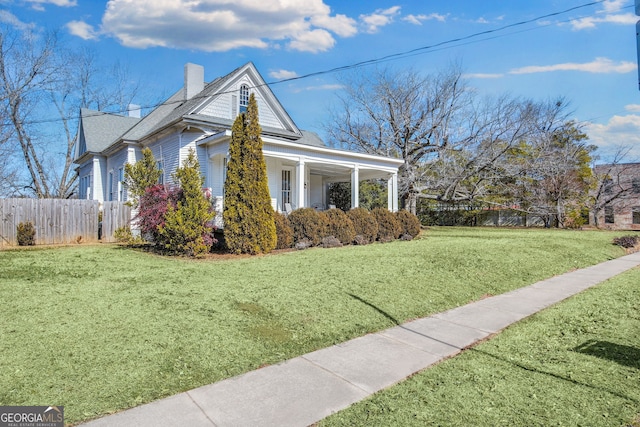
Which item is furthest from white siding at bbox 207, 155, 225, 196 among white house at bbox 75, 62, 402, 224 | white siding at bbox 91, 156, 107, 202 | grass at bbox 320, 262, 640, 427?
grass at bbox 320, 262, 640, 427

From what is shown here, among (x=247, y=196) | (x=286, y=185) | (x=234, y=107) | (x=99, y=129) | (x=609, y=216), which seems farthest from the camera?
(x=609, y=216)

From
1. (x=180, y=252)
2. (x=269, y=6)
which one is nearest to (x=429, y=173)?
(x=269, y=6)

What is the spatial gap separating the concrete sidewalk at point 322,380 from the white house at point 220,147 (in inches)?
363

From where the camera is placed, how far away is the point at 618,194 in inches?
1008

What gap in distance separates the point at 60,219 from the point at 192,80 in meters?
8.40

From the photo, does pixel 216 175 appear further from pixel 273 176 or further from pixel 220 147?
pixel 273 176

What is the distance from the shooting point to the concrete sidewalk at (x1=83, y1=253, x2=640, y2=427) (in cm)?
281

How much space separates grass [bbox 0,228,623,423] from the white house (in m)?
5.36

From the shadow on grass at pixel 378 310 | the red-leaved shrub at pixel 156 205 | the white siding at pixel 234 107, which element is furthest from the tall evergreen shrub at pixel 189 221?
the white siding at pixel 234 107

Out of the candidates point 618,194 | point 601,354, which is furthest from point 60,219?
point 618,194

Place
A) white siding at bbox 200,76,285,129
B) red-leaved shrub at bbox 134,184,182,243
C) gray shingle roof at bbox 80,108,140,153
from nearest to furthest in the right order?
red-leaved shrub at bbox 134,184,182,243 < white siding at bbox 200,76,285,129 < gray shingle roof at bbox 80,108,140,153

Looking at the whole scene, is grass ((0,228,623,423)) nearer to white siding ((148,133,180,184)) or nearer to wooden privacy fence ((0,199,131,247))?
wooden privacy fence ((0,199,131,247))

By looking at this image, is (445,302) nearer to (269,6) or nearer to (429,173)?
Result: (269,6)

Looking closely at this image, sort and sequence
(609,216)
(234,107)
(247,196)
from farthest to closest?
1. (609,216)
2. (234,107)
3. (247,196)
